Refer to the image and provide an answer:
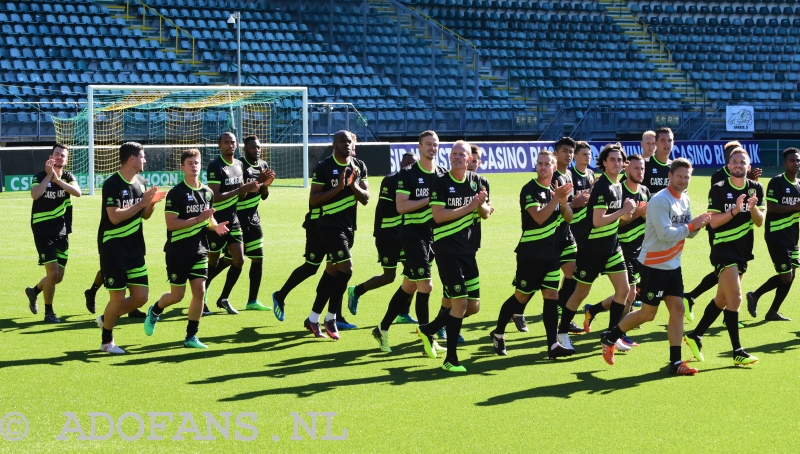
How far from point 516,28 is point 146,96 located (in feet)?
64.8

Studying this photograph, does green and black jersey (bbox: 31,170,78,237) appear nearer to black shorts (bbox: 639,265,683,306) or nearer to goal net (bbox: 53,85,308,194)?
black shorts (bbox: 639,265,683,306)

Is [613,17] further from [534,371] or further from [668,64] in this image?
[534,371]

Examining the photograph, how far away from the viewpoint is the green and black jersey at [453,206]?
863cm

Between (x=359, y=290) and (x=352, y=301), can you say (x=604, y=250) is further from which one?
(x=352, y=301)

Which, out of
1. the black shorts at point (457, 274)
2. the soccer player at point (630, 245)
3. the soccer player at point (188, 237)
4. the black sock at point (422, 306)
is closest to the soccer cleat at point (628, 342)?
the soccer player at point (630, 245)

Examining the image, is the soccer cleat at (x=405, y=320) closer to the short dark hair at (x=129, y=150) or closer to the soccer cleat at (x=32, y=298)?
the short dark hair at (x=129, y=150)

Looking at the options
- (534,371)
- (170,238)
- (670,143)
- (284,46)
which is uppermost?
(284,46)

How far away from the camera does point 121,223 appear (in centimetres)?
917

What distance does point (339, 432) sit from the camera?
6.75m

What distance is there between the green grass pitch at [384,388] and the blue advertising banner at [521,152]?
20466 millimetres

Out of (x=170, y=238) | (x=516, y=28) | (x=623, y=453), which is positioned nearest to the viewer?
(x=623, y=453)

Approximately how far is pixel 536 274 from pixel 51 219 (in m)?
5.28

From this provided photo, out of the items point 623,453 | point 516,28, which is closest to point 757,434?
point 623,453

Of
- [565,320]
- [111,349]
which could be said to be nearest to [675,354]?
[565,320]
